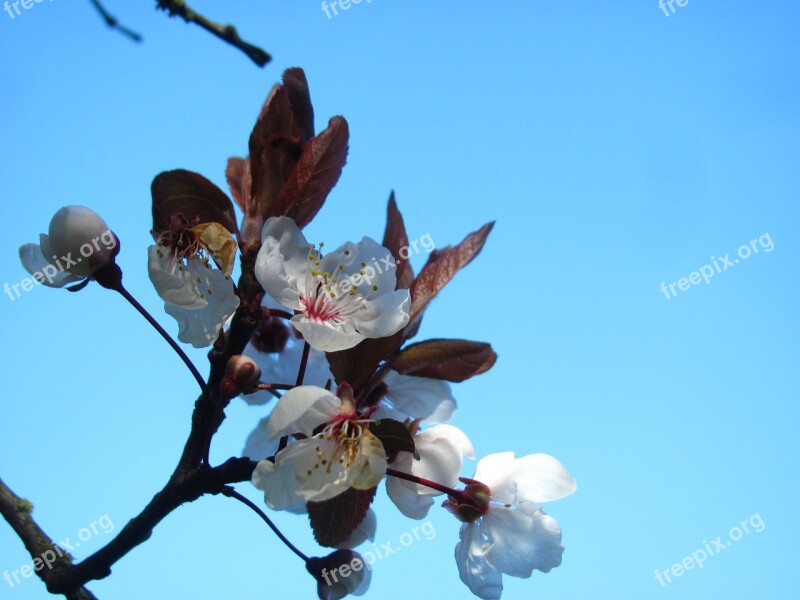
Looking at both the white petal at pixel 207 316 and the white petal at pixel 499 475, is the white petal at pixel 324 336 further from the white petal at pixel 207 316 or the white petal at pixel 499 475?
the white petal at pixel 499 475

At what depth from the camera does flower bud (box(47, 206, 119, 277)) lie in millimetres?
1104

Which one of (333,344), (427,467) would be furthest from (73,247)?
(427,467)

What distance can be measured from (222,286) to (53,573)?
0.49 metres

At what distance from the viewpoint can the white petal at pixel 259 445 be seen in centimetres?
143

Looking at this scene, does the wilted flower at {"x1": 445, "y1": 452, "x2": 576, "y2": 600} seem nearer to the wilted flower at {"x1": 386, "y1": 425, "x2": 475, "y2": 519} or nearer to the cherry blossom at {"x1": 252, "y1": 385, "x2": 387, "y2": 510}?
the wilted flower at {"x1": 386, "y1": 425, "x2": 475, "y2": 519}

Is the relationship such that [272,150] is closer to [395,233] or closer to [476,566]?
[395,233]

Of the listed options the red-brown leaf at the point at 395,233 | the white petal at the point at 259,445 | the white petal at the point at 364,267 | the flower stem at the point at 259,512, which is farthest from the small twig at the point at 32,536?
the red-brown leaf at the point at 395,233

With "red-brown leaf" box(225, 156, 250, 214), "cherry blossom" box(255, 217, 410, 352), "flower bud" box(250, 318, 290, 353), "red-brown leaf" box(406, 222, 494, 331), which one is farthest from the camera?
"flower bud" box(250, 318, 290, 353)

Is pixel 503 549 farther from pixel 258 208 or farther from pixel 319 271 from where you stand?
pixel 258 208

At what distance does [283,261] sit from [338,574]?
1.70 ft

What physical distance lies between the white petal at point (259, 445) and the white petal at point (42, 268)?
47 centimetres

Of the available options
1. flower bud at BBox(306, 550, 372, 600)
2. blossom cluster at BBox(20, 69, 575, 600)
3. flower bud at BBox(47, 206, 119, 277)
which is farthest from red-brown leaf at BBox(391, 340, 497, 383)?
flower bud at BBox(47, 206, 119, 277)

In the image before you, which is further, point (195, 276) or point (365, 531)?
point (365, 531)

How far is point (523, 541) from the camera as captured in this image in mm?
1196
